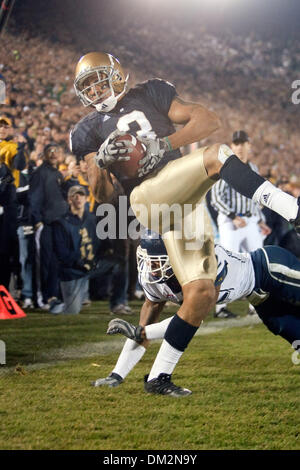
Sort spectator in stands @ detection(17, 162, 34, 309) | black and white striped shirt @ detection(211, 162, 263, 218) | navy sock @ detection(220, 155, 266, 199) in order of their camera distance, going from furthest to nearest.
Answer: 1. spectator in stands @ detection(17, 162, 34, 309)
2. black and white striped shirt @ detection(211, 162, 263, 218)
3. navy sock @ detection(220, 155, 266, 199)

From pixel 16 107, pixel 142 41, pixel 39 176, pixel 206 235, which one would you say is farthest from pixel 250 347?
pixel 142 41

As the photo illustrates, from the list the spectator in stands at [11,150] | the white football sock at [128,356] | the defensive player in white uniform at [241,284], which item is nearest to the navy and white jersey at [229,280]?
the defensive player in white uniform at [241,284]

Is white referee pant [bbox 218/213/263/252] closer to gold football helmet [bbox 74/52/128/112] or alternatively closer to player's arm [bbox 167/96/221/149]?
player's arm [bbox 167/96/221/149]

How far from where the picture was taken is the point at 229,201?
4215mm

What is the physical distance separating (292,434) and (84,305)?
2716mm

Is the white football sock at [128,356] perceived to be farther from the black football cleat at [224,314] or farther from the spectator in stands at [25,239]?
the spectator in stands at [25,239]

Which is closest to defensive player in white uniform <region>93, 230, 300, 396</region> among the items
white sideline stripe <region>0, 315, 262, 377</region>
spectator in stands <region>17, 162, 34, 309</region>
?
white sideline stripe <region>0, 315, 262, 377</region>

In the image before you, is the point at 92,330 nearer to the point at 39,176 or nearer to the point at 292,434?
the point at 39,176

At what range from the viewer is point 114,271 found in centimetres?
430

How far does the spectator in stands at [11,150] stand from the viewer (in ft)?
12.3

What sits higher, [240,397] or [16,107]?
[16,107]

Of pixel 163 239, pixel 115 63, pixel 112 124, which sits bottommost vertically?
pixel 163 239

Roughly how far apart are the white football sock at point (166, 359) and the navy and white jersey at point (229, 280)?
20 centimetres

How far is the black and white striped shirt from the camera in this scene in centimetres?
419
